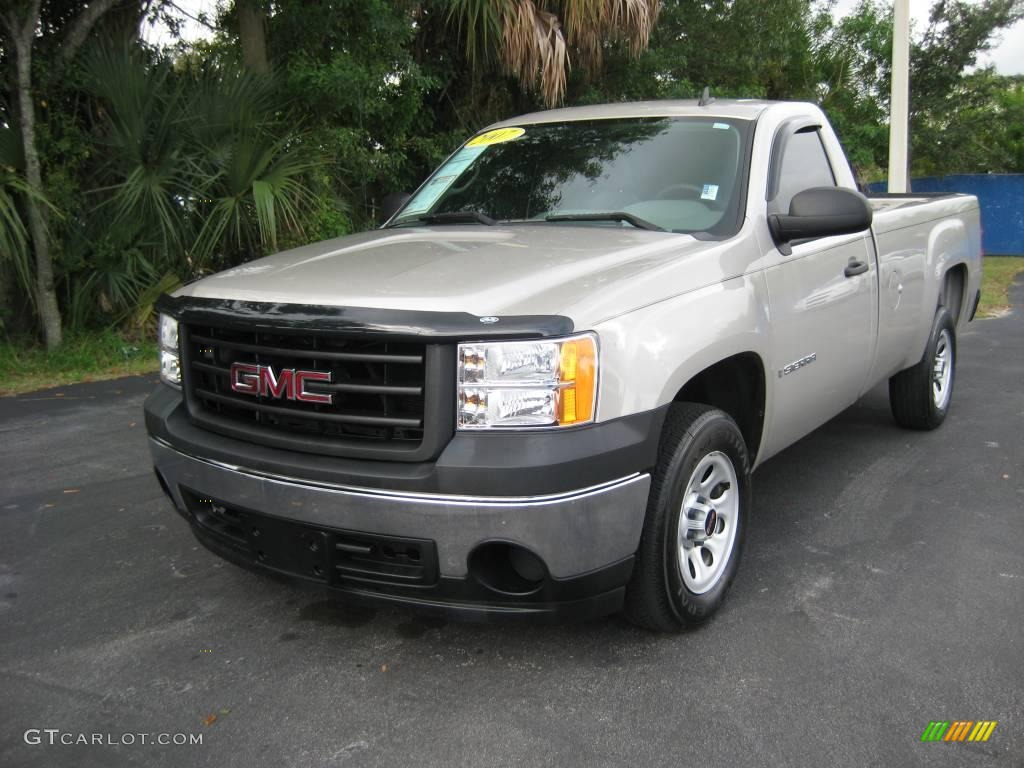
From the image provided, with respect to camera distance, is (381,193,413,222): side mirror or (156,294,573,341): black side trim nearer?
(156,294,573,341): black side trim

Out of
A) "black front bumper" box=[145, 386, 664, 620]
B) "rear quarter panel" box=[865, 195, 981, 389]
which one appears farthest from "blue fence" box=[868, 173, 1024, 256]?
"black front bumper" box=[145, 386, 664, 620]

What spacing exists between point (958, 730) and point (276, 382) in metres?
2.22

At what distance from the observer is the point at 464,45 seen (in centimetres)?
1050

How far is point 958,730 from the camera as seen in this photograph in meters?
2.64

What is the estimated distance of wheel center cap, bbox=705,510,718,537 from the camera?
325 cm

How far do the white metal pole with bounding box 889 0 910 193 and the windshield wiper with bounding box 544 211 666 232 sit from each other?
8.91m

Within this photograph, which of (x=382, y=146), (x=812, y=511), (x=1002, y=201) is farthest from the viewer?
(x=1002, y=201)

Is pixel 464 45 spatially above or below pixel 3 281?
above

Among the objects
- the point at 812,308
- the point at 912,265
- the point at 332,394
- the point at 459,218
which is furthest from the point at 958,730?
the point at 912,265

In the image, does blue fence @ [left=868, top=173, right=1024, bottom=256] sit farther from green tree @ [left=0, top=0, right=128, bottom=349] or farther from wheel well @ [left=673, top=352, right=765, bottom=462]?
wheel well @ [left=673, top=352, right=765, bottom=462]

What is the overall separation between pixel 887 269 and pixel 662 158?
57.2 inches

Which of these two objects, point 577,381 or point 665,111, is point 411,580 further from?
point 665,111

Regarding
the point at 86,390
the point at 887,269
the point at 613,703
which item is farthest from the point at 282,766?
the point at 86,390

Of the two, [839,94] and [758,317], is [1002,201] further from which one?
[758,317]
